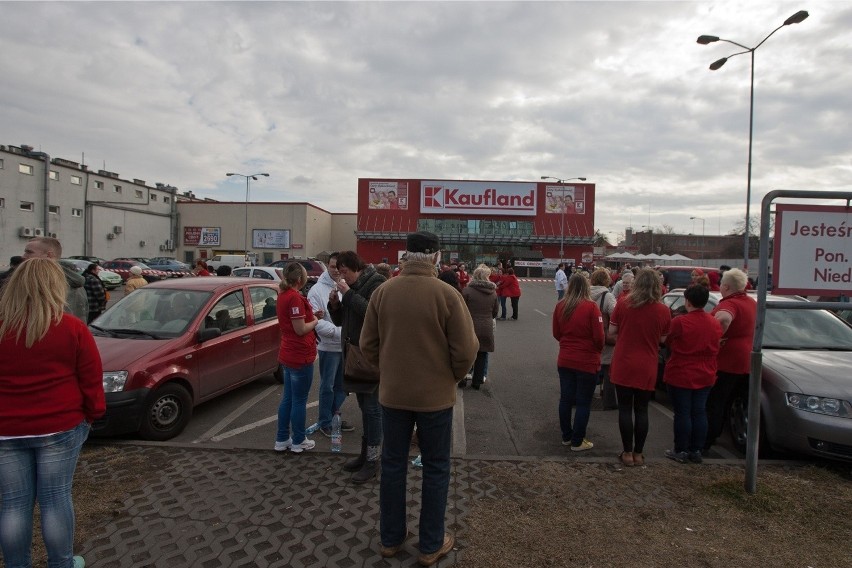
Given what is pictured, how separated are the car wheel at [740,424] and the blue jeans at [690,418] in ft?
2.15

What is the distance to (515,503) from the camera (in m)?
3.53

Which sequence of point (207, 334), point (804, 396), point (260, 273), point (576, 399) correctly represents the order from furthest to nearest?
1. point (260, 273)
2. point (207, 334)
3. point (576, 399)
4. point (804, 396)

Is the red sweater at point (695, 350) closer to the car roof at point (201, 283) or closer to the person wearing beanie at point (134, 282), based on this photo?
the car roof at point (201, 283)

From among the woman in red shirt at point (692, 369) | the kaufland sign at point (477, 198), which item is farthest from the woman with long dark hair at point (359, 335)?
the kaufland sign at point (477, 198)

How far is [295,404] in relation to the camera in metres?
4.32

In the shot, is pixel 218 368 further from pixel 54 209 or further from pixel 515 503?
pixel 54 209

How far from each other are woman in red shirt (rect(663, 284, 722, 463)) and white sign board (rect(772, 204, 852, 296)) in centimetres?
65

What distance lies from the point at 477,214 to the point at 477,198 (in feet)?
5.65

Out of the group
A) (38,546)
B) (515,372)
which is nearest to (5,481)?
(38,546)

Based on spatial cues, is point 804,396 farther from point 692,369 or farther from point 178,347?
point 178,347

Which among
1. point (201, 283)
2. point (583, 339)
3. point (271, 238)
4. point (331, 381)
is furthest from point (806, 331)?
point (271, 238)

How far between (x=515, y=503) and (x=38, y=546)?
307 centimetres

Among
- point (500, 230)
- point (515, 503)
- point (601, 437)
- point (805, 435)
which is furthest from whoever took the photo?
point (500, 230)

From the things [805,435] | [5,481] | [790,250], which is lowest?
[805,435]
